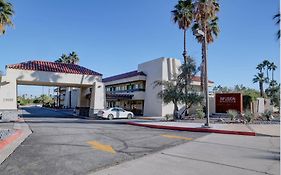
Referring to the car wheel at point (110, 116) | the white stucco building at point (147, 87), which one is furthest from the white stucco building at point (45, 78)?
the white stucco building at point (147, 87)

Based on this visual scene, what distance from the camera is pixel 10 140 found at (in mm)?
12000

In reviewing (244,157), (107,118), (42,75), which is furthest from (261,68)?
(244,157)

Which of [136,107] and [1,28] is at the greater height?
[1,28]

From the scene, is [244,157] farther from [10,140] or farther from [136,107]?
[136,107]

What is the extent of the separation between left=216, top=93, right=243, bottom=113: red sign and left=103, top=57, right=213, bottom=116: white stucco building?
4.73 m

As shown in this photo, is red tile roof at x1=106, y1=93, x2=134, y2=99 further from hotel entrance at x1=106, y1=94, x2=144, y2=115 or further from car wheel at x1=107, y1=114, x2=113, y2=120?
car wheel at x1=107, y1=114, x2=113, y2=120

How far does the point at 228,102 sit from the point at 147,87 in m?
11.3

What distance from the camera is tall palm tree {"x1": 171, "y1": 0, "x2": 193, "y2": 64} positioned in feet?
113

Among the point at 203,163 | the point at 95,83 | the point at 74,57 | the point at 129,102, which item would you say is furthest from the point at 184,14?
the point at 74,57

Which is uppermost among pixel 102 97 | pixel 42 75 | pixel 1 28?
pixel 1 28

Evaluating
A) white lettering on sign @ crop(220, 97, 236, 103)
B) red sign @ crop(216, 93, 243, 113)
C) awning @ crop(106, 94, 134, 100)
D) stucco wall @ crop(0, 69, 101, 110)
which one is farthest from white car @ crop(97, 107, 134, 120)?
white lettering on sign @ crop(220, 97, 236, 103)

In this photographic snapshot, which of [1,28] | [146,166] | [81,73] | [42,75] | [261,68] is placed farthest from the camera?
[261,68]

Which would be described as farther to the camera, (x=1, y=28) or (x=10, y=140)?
(x=1, y=28)

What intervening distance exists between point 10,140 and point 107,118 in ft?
61.4
